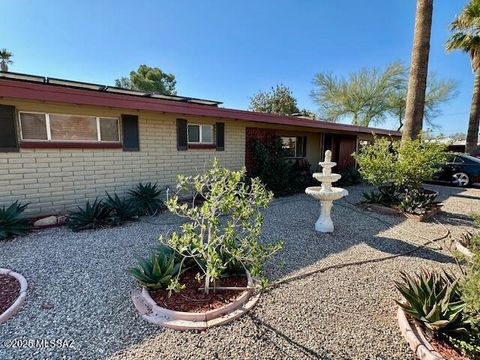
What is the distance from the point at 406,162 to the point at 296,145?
6.45 m

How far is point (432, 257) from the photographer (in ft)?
13.8

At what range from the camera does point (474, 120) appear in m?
13.5

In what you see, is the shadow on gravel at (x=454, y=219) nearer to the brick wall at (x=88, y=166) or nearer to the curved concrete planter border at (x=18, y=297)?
the brick wall at (x=88, y=166)

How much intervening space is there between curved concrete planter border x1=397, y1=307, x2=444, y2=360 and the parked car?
11.6 meters

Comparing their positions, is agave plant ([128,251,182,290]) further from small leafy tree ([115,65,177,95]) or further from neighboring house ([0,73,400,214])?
small leafy tree ([115,65,177,95])

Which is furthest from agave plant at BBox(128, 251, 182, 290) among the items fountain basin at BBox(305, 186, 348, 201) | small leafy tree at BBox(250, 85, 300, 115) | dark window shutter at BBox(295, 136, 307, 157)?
small leafy tree at BBox(250, 85, 300, 115)

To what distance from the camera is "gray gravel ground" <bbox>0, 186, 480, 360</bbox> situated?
7.03 feet

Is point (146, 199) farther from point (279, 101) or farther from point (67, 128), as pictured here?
point (279, 101)

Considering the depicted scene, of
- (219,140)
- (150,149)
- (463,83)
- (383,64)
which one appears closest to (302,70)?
(383,64)

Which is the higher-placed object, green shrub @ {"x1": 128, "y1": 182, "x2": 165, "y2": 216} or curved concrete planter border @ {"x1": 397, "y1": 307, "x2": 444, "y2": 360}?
green shrub @ {"x1": 128, "y1": 182, "x2": 165, "y2": 216}

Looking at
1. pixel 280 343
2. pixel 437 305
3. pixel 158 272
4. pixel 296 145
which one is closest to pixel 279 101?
pixel 296 145

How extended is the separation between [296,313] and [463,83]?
27700mm

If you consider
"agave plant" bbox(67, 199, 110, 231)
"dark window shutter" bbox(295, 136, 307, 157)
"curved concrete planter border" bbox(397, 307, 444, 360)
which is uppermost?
"dark window shutter" bbox(295, 136, 307, 157)

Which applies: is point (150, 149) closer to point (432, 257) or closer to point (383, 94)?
point (432, 257)
